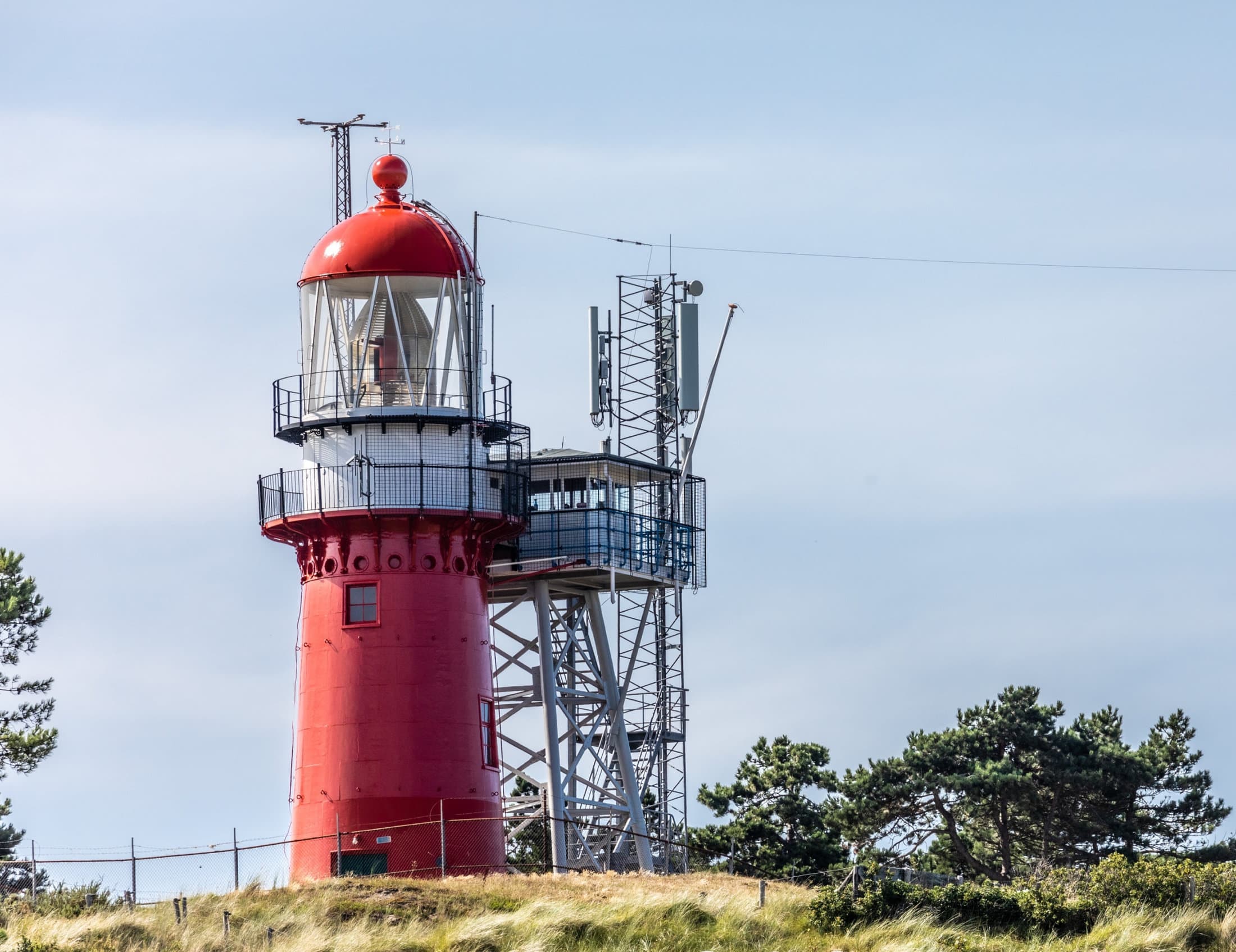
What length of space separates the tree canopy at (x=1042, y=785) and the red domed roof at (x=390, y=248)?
23047mm

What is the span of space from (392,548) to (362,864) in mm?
6855

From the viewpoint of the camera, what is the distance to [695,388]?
69250 mm

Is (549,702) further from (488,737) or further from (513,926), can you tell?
(513,926)

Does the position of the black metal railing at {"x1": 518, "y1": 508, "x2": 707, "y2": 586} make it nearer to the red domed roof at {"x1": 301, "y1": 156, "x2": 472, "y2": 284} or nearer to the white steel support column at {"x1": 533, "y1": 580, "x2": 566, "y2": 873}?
the white steel support column at {"x1": 533, "y1": 580, "x2": 566, "y2": 873}

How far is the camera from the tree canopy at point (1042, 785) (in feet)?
242

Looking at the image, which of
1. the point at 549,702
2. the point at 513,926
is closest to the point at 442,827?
the point at 513,926

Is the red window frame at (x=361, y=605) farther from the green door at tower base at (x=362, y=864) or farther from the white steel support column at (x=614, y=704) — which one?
the white steel support column at (x=614, y=704)

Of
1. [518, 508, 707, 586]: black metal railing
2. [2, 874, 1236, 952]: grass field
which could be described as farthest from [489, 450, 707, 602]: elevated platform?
[2, 874, 1236, 952]: grass field

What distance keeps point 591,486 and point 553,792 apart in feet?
24.8

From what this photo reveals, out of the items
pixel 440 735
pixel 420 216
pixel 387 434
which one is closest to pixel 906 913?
pixel 440 735

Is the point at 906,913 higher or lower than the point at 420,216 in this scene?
lower

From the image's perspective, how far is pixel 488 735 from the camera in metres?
58.0

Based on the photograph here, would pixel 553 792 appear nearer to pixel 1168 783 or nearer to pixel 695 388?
pixel 695 388

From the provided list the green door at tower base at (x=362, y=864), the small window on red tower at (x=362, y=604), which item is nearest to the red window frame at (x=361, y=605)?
the small window on red tower at (x=362, y=604)
